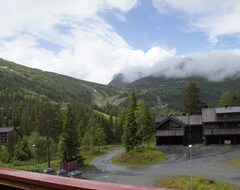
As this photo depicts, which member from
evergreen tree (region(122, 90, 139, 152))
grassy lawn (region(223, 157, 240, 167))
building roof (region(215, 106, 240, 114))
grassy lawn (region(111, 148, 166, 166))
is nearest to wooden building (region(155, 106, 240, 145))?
building roof (region(215, 106, 240, 114))

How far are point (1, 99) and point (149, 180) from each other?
565 feet

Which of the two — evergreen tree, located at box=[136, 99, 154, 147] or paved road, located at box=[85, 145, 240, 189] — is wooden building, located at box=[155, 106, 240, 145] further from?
paved road, located at box=[85, 145, 240, 189]

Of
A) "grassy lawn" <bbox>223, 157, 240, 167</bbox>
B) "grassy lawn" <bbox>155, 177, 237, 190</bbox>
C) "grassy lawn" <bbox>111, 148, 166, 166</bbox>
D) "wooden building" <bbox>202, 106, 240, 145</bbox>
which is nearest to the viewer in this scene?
"grassy lawn" <bbox>155, 177, 237, 190</bbox>

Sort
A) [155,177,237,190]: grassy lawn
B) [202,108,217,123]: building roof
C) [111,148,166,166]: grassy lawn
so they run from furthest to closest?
1. [202,108,217,123]: building roof
2. [111,148,166,166]: grassy lawn
3. [155,177,237,190]: grassy lawn

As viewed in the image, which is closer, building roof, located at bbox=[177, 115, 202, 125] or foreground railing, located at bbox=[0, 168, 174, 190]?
foreground railing, located at bbox=[0, 168, 174, 190]

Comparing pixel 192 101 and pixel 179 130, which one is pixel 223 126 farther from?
pixel 192 101

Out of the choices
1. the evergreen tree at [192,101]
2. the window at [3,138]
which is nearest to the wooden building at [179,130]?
the evergreen tree at [192,101]

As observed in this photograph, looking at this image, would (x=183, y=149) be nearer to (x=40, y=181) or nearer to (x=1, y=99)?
(x=40, y=181)

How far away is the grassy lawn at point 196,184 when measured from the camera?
3142cm

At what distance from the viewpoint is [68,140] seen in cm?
5419

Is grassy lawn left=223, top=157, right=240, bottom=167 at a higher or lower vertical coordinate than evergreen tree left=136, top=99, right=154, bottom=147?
lower

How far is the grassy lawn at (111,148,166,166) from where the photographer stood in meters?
51.2

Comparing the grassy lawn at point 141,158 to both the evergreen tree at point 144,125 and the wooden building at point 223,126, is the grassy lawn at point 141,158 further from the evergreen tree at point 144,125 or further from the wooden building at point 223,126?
the wooden building at point 223,126

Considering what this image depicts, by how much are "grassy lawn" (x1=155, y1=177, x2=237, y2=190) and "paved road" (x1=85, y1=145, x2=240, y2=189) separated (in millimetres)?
1224
